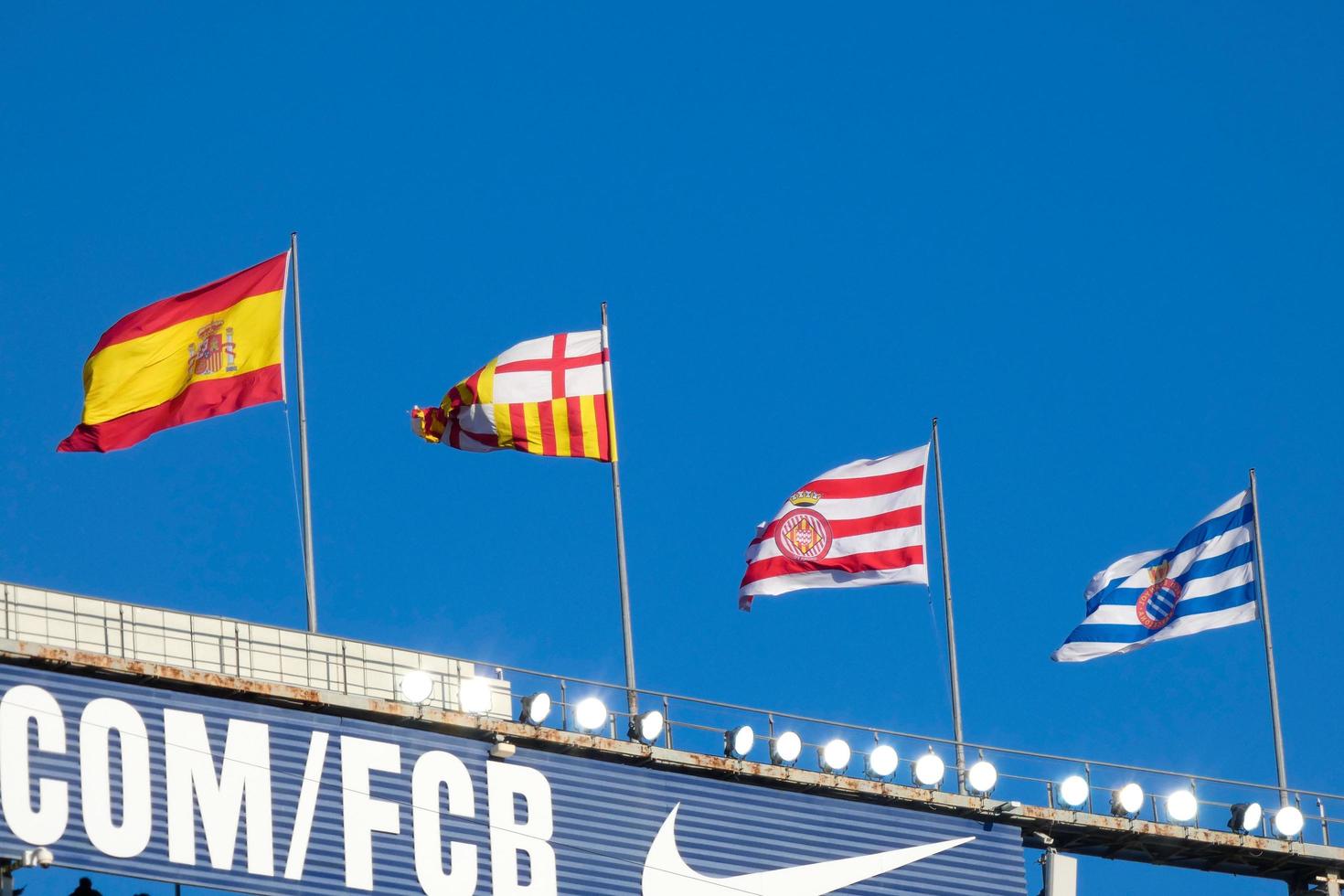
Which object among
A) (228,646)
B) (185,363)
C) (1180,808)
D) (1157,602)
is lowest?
(1180,808)

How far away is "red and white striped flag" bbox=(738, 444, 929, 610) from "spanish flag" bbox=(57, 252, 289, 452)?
1070cm

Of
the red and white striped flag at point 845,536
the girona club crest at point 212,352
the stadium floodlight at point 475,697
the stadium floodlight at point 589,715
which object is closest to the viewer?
the girona club crest at point 212,352

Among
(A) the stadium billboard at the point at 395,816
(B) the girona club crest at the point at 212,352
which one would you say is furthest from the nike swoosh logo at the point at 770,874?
(B) the girona club crest at the point at 212,352

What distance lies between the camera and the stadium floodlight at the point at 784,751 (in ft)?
185

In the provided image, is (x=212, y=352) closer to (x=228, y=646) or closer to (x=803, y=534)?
(x=228, y=646)

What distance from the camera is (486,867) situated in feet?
172

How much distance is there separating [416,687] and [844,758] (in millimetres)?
9638

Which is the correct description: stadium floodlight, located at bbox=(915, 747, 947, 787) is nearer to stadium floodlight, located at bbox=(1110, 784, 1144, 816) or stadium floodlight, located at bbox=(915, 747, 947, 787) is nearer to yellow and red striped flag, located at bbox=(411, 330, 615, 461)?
stadium floodlight, located at bbox=(1110, 784, 1144, 816)

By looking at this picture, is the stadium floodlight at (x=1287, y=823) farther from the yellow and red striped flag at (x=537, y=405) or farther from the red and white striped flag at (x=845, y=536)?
the yellow and red striped flag at (x=537, y=405)

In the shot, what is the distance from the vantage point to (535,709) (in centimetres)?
5350

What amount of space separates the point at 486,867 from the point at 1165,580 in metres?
16.6

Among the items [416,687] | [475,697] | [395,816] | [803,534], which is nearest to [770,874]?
[803,534]

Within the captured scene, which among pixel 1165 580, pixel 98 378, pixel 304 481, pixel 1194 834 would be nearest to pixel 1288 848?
pixel 1194 834

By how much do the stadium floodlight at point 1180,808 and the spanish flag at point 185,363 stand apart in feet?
68.1
